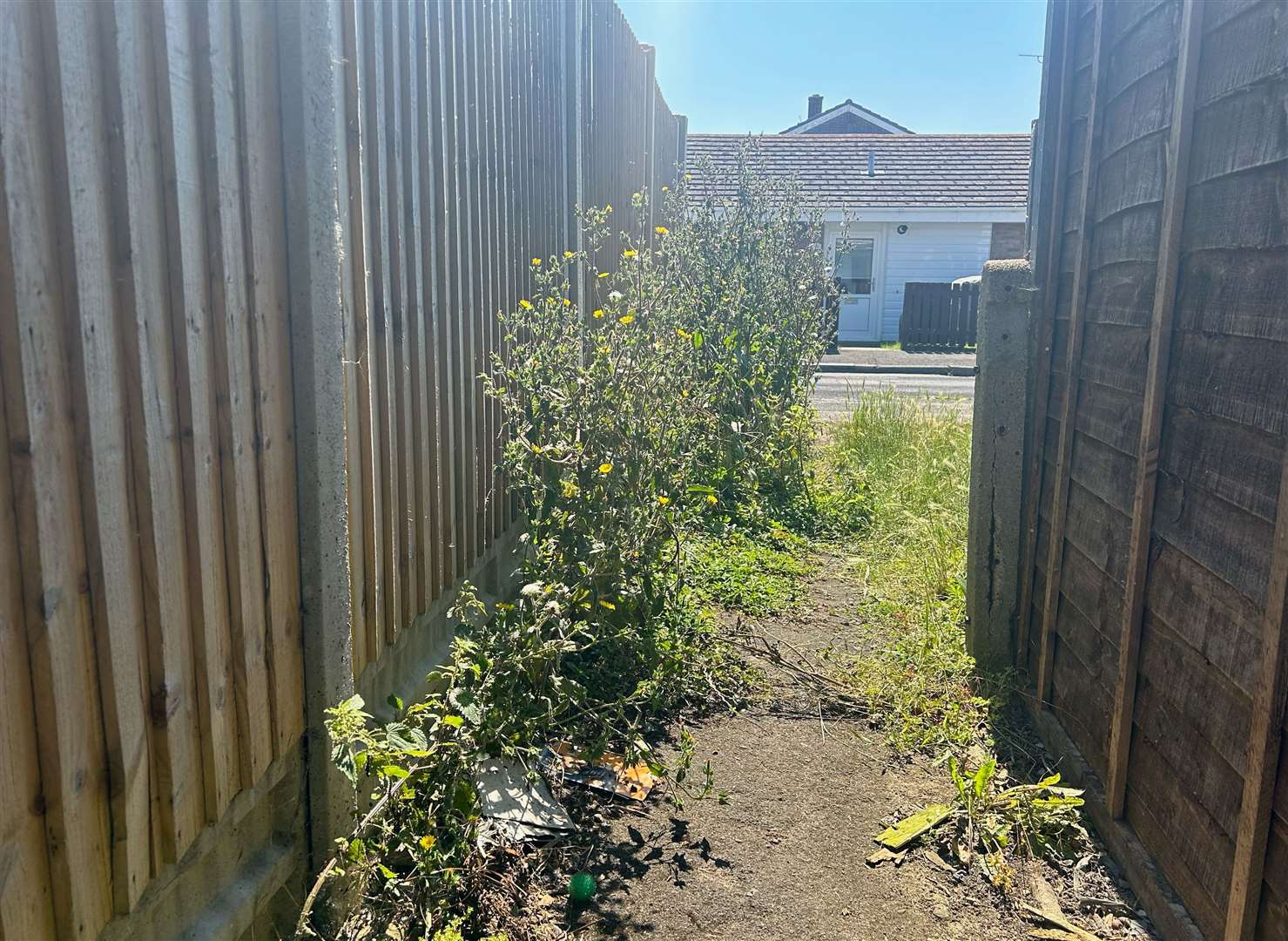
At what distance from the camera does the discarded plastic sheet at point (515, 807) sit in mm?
2879

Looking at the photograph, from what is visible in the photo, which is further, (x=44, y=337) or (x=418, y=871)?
(x=418, y=871)

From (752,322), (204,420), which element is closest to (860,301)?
(752,322)

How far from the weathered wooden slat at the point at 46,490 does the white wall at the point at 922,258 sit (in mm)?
24050

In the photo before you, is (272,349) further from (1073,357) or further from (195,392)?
(1073,357)

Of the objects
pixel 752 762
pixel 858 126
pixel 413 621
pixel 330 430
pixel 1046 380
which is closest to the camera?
pixel 330 430

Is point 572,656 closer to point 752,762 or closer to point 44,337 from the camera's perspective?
Result: point 752,762

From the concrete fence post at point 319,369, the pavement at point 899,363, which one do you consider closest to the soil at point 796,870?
the concrete fence post at point 319,369

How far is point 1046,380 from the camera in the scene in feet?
12.4

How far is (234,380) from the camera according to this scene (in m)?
1.92

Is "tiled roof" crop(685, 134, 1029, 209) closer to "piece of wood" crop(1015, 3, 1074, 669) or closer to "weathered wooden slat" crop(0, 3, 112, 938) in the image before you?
"piece of wood" crop(1015, 3, 1074, 669)

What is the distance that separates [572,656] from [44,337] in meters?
2.74

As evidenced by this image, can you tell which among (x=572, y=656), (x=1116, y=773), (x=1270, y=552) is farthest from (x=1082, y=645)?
(x=572, y=656)

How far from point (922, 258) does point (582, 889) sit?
2364 centimetres

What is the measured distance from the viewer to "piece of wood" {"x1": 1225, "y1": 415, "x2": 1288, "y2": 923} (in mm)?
1887
